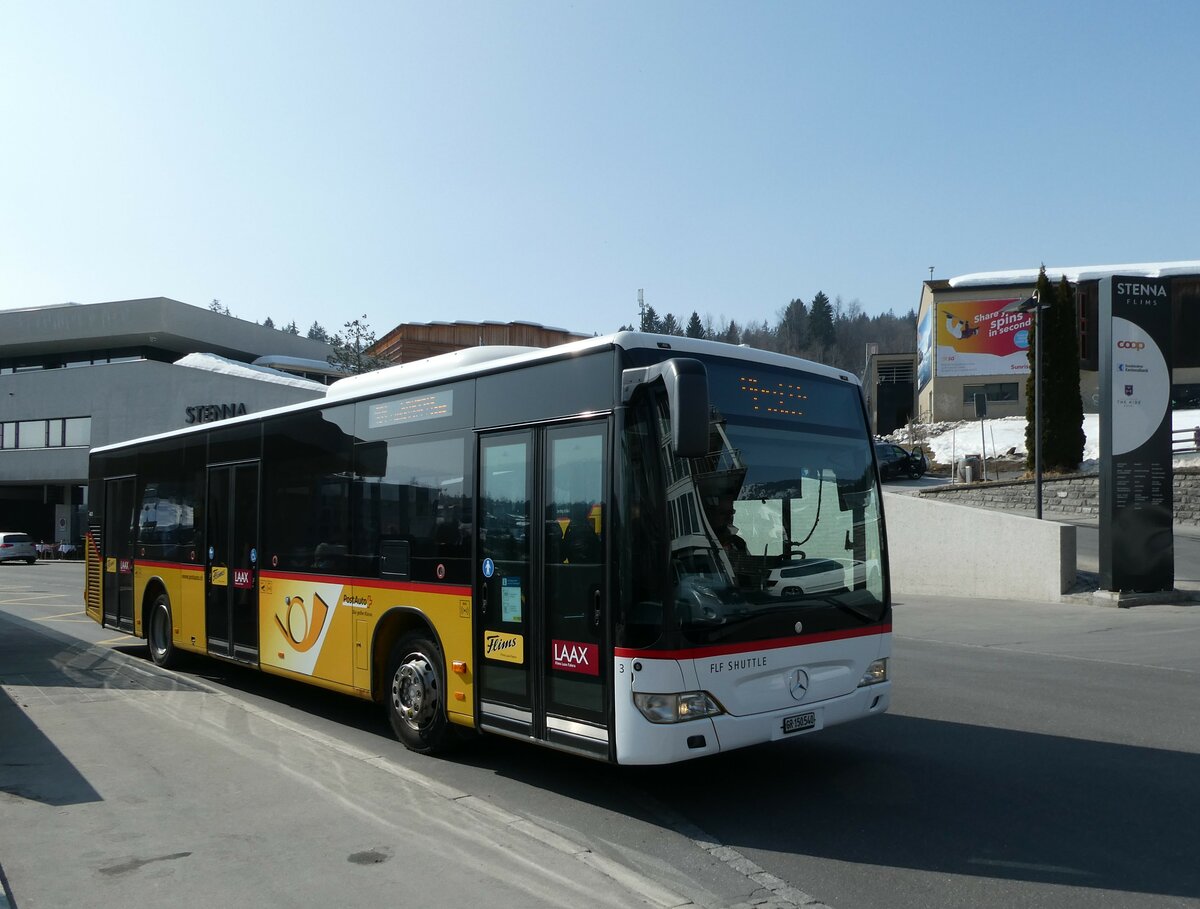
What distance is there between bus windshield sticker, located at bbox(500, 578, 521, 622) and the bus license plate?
1.88m

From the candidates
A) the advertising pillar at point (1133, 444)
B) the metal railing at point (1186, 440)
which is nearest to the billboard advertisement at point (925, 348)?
the metal railing at point (1186, 440)

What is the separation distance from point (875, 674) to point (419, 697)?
11.2ft

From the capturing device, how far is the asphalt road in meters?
4.90

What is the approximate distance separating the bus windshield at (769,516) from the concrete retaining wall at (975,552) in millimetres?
13997

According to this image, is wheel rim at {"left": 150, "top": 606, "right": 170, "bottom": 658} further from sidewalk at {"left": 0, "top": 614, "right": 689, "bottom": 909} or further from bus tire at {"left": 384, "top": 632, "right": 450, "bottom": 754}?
bus tire at {"left": 384, "top": 632, "right": 450, "bottom": 754}

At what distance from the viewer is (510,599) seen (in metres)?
6.83

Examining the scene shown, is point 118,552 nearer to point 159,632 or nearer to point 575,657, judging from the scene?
point 159,632

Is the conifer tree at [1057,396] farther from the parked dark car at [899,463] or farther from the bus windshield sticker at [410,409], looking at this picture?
the bus windshield sticker at [410,409]

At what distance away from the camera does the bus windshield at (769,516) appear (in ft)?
19.6

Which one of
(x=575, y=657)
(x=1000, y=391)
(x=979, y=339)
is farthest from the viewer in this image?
(x=1000, y=391)

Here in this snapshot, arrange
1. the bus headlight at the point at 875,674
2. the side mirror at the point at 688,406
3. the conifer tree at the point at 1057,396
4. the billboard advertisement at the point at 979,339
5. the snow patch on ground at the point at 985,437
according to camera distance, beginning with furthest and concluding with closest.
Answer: the billboard advertisement at the point at 979,339
the snow patch on ground at the point at 985,437
the conifer tree at the point at 1057,396
the bus headlight at the point at 875,674
the side mirror at the point at 688,406

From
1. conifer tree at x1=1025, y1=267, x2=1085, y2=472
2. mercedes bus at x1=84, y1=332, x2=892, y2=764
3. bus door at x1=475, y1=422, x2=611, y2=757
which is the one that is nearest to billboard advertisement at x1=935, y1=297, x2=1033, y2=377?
conifer tree at x1=1025, y1=267, x2=1085, y2=472

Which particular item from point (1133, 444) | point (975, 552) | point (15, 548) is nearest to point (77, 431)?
point (15, 548)

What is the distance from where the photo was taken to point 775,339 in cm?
14938
